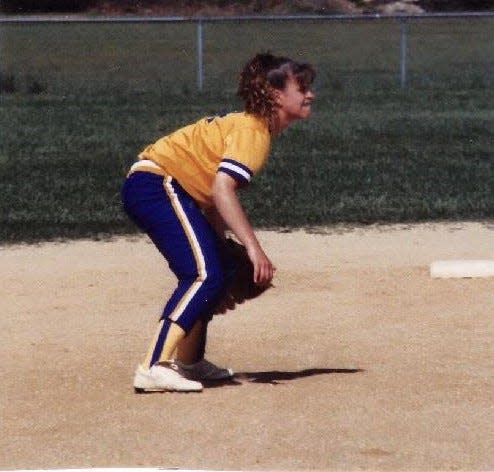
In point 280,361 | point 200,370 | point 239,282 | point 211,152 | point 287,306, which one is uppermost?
point 211,152

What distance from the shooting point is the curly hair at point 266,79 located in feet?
20.8

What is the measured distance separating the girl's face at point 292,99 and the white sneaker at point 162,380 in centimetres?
115

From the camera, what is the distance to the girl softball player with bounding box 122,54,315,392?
6.34 meters

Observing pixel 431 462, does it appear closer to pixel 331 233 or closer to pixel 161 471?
pixel 161 471

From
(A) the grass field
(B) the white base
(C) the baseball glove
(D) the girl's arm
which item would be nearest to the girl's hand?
(D) the girl's arm

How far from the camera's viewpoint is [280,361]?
735 centimetres

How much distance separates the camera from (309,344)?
305 inches

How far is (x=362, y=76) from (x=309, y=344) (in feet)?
66.4

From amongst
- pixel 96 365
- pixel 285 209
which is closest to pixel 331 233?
pixel 285 209

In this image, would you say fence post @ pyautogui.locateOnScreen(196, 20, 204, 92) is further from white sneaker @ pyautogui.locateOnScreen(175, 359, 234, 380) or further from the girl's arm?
the girl's arm

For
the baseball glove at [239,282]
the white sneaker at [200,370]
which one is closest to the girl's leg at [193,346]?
the white sneaker at [200,370]

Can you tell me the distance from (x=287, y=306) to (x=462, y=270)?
1247mm

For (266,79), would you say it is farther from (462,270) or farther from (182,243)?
(462,270)

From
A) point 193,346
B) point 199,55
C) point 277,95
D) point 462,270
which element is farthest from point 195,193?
point 199,55
